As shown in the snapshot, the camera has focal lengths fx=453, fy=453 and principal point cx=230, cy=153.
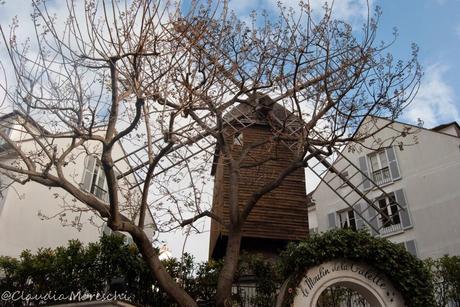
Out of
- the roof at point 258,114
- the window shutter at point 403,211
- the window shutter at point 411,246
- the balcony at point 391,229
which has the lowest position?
the window shutter at point 411,246

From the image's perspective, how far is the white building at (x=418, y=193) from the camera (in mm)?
19484

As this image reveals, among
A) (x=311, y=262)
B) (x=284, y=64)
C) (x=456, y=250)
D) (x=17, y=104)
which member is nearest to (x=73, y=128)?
(x=17, y=104)

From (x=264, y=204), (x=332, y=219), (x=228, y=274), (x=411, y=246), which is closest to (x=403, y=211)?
(x=411, y=246)

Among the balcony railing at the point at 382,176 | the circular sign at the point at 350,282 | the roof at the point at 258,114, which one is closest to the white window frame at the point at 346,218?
the balcony railing at the point at 382,176

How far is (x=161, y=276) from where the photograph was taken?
852 centimetres

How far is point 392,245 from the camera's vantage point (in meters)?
10.4

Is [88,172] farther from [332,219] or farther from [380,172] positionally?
[380,172]

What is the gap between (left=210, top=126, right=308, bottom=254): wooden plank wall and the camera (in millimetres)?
15523

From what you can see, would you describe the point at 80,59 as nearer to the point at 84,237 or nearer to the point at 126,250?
the point at 126,250

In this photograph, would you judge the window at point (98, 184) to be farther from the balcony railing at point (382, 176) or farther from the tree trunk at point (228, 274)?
the balcony railing at point (382, 176)

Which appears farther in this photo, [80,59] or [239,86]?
[239,86]

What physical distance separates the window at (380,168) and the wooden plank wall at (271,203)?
7320mm

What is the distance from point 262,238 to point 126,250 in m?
5.31

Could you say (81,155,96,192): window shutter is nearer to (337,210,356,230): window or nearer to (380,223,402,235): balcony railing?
(337,210,356,230): window
